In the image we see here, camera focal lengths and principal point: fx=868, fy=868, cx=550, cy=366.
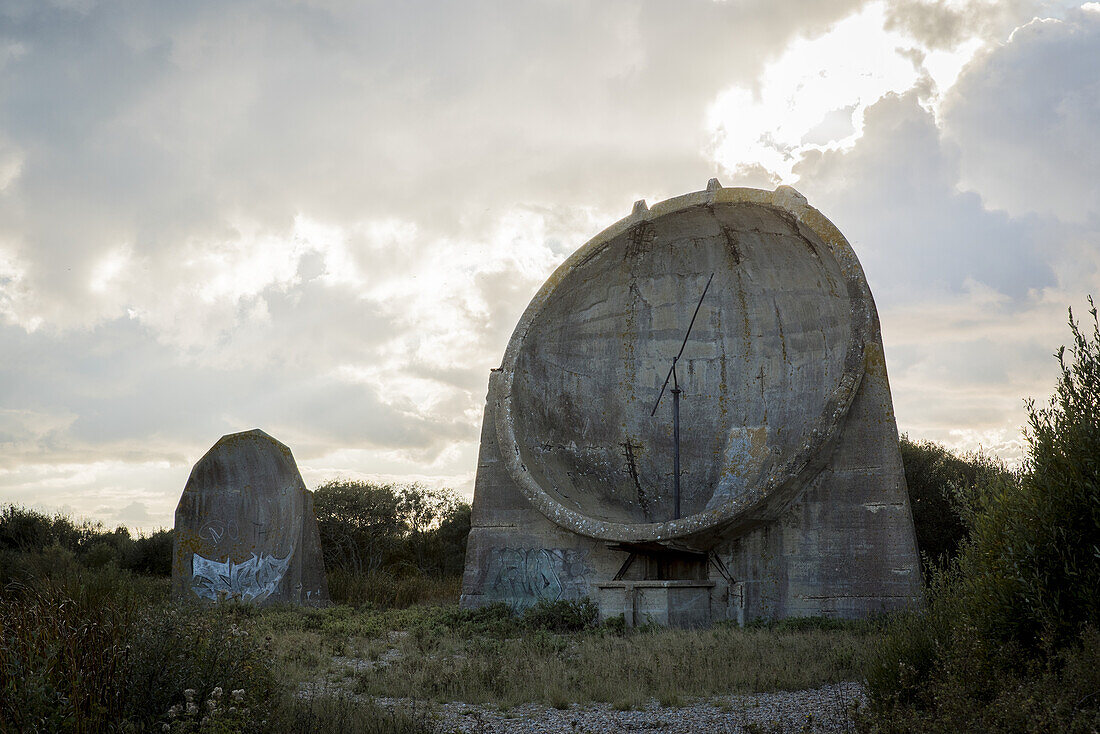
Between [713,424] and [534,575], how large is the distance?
3934 mm

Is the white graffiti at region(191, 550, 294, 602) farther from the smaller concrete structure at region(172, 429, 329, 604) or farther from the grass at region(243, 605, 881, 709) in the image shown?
the grass at region(243, 605, 881, 709)

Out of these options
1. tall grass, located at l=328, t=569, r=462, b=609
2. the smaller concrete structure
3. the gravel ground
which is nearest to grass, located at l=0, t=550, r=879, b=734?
the gravel ground

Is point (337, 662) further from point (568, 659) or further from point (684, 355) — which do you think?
point (684, 355)

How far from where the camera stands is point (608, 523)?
13.0 meters

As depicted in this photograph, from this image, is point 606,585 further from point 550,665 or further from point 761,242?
point 761,242

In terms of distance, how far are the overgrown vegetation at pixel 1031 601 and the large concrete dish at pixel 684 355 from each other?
6.52 meters

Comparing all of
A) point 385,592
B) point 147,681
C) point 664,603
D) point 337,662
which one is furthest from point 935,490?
point 147,681

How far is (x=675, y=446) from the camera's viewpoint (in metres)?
14.9

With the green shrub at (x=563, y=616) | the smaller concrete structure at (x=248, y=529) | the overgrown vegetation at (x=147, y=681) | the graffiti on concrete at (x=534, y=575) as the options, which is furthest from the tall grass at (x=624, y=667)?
the smaller concrete structure at (x=248, y=529)

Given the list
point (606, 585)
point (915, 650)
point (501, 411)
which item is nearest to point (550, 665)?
point (915, 650)

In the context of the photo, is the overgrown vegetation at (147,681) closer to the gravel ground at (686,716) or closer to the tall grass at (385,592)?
the gravel ground at (686,716)

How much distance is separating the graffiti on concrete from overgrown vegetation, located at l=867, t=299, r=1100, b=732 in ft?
25.1

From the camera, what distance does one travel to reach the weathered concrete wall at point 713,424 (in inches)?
480

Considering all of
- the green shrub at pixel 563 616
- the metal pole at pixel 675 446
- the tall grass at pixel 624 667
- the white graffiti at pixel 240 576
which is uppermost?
the metal pole at pixel 675 446
